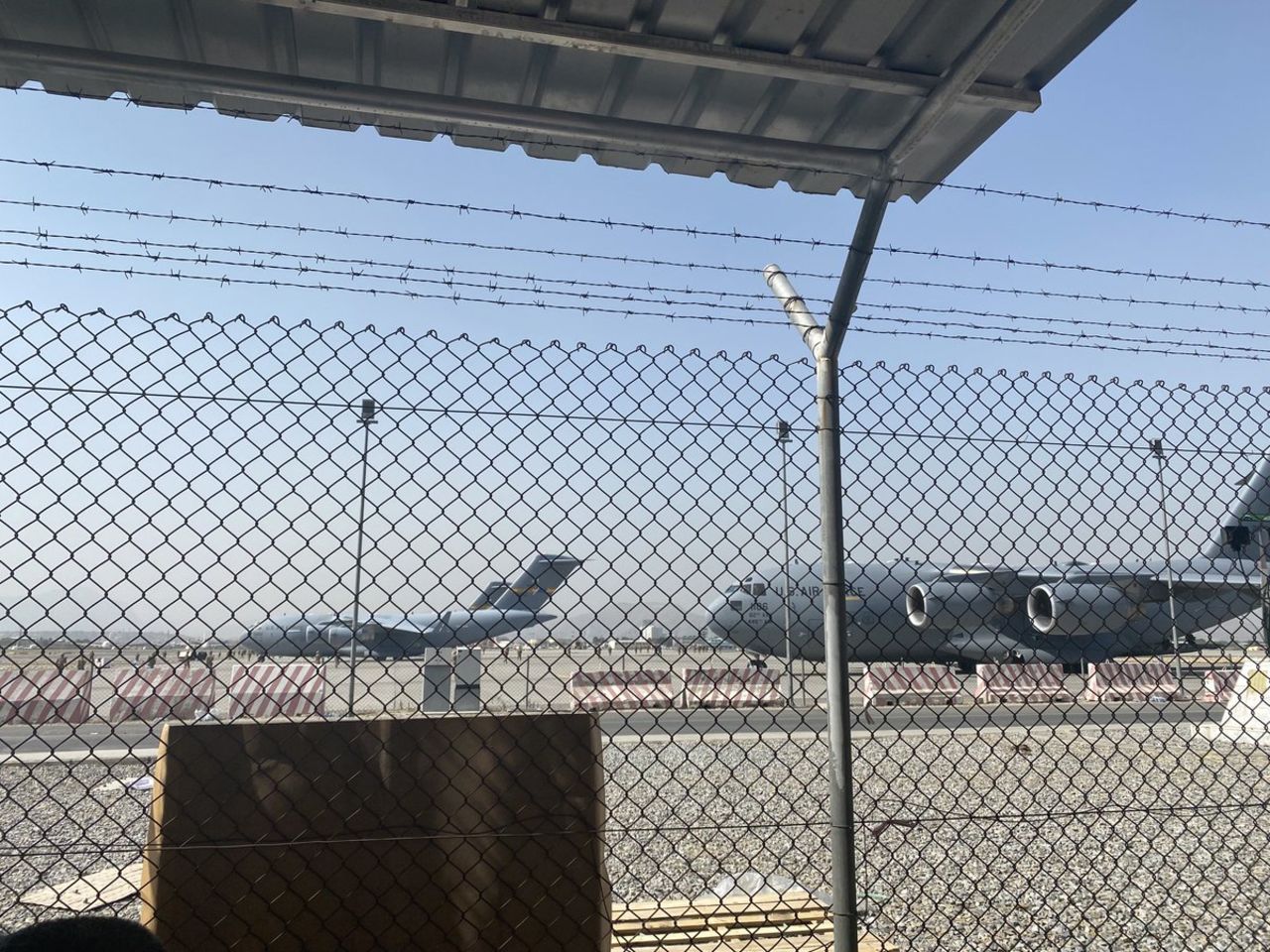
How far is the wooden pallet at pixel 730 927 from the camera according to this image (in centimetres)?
323

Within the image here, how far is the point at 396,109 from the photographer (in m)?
2.79

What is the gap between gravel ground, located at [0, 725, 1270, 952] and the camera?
4.29 m

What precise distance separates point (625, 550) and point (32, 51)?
2354mm

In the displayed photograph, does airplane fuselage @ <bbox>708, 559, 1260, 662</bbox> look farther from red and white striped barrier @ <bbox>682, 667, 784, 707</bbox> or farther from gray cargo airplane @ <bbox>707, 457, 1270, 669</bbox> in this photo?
red and white striped barrier @ <bbox>682, 667, 784, 707</bbox>

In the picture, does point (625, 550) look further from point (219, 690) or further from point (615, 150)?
point (219, 690)

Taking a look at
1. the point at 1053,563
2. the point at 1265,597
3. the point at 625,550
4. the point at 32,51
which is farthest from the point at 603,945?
the point at 1265,597

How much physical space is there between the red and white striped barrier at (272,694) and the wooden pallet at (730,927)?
5.14 ft

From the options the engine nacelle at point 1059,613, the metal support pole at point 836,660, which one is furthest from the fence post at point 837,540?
the engine nacelle at point 1059,613

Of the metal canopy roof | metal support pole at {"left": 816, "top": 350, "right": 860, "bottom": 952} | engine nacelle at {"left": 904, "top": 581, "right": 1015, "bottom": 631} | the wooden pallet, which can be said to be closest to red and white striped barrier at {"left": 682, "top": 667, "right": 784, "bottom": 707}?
metal support pole at {"left": 816, "top": 350, "right": 860, "bottom": 952}

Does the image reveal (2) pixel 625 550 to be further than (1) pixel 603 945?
Yes

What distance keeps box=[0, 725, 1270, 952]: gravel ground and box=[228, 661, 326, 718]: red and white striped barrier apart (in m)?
0.78

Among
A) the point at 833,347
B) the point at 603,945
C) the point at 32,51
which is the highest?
the point at 32,51

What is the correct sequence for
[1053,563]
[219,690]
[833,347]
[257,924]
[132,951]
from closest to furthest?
[132,951] → [257,924] → [833,347] → [1053,563] → [219,690]

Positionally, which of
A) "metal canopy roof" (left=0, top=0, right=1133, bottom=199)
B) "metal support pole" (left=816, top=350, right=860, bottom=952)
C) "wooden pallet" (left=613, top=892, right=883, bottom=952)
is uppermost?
"metal canopy roof" (left=0, top=0, right=1133, bottom=199)
